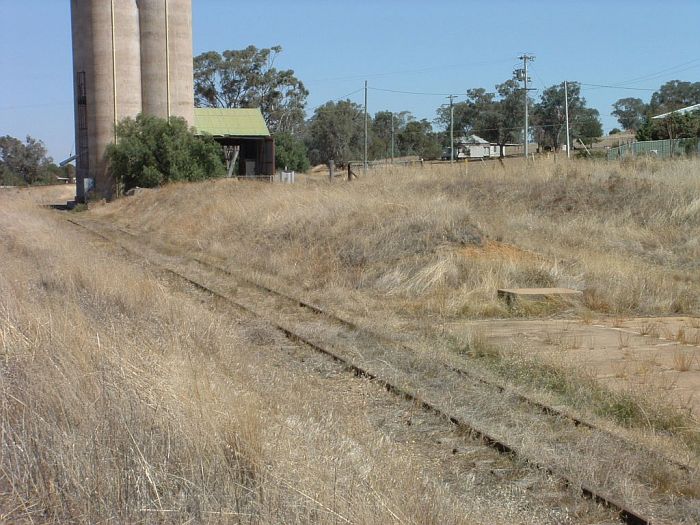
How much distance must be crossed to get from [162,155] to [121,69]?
891 centimetres

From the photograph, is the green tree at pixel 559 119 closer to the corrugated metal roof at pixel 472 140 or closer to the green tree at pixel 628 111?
the corrugated metal roof at pixel 472 140

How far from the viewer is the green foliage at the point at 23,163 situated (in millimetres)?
111625

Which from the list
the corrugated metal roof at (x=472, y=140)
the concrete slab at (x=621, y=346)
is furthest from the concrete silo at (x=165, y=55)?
the corrugated metal roof at (x=472, y=140)

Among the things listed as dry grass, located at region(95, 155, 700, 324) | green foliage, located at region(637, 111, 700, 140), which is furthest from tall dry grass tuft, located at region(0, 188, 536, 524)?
green foliage, located at region(637, 111, 700, 140)

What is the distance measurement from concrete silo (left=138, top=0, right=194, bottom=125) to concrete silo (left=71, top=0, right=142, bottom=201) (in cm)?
69

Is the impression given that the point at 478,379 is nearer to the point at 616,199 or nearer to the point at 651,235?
the point at 651,235

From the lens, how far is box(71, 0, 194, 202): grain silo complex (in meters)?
54.5

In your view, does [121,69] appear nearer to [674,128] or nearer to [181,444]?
[674,128]

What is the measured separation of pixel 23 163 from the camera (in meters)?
114

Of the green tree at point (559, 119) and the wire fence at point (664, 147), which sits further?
the green tree at point (559, 119)

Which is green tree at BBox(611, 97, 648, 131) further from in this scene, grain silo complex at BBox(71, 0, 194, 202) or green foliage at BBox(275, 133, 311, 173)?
grain silo complex at BBox(71, 0, 194, 202)

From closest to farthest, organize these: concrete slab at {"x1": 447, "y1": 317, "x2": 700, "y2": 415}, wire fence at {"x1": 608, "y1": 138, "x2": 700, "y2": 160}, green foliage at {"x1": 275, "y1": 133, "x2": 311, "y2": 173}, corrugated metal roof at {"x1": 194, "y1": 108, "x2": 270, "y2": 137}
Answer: concrete slab at {"x1": 447, "y1": 317, "x2": 700, "y2": 415}
wire fence at {"x1": 608, "y1": 138, "x2": 700, "y2": 160}
corrugated metal roof at {"x1": 194, "y1": 108, "x2": 270, "y2": 137}
green foliage at {"x1": 275, "y1": 133, "x2": 311, "y2": 173}

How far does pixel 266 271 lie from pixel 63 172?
114496 mm

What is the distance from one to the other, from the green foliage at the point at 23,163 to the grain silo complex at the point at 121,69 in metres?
58.7
